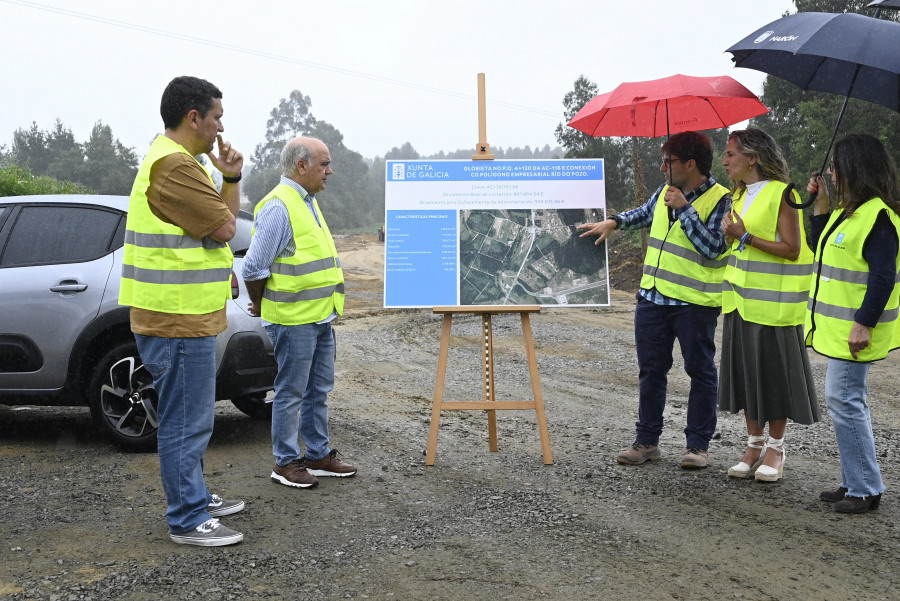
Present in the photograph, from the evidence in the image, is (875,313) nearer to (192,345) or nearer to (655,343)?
(655,343)

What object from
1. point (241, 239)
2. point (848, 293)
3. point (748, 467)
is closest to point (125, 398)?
point (241, 239)

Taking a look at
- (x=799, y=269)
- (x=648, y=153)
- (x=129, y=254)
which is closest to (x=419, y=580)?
(x=129, y=254)

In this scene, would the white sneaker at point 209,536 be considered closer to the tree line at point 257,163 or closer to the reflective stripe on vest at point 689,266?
the reflective stripe on vest at point 689,266

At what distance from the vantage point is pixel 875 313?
4234 millimetres

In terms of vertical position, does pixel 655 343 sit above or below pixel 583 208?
below

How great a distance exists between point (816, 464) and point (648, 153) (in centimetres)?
3643

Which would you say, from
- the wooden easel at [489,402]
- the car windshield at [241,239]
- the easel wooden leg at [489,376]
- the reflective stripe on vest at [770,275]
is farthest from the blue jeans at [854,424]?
the car windshield at [241,239]

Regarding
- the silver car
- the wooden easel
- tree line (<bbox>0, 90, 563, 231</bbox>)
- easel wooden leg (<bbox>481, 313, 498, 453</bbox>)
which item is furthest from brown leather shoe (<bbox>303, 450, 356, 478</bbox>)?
tree line (<bbox>0, 90, 563, 231</bbox>)

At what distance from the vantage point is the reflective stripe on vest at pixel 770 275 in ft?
15.8

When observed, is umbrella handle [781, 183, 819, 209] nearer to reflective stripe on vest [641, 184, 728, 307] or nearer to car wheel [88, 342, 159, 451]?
reflective stripe on vest [641, 184, 728, 307]

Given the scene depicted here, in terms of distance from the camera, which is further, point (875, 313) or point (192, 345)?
point (875, 313)

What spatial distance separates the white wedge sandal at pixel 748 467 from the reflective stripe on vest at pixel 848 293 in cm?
93

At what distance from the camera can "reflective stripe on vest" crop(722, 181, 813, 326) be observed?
4828 millimetres

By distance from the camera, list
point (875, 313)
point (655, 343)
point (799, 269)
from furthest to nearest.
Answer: point (655, 343) → point (799, 269) → point (875, 313)
